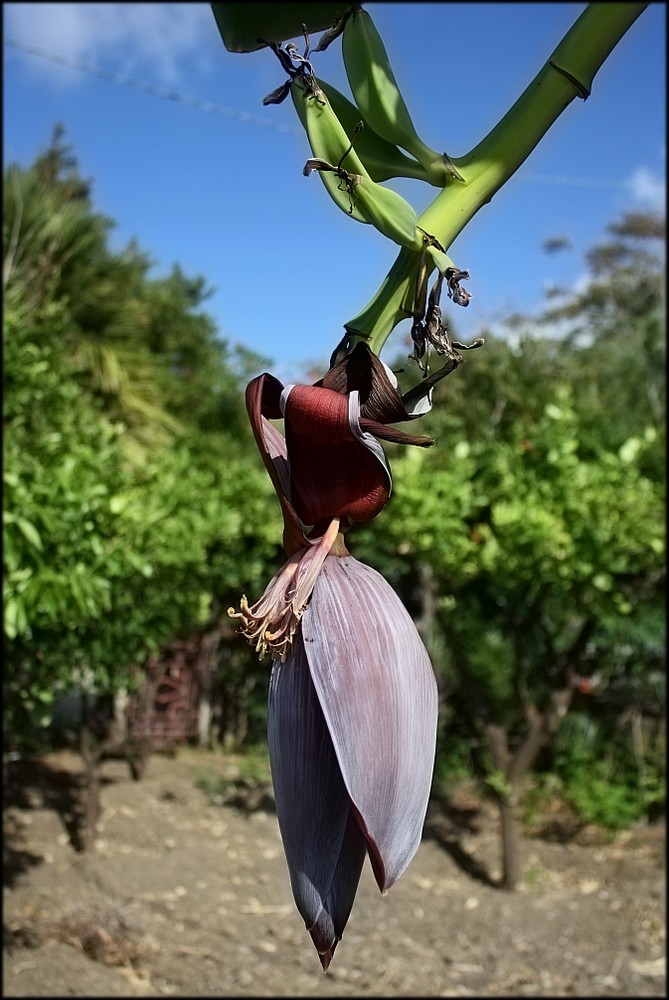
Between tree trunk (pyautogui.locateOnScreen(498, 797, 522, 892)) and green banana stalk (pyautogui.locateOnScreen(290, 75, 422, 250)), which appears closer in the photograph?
green banana stalk (pyautogui.locateOnScreen(290, 75, 422, 250))

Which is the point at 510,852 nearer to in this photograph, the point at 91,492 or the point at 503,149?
the point at 91,492

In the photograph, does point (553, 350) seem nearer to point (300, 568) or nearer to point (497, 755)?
point (497, 755)

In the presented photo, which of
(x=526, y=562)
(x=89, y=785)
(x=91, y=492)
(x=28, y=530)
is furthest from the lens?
(x=89, y=785)

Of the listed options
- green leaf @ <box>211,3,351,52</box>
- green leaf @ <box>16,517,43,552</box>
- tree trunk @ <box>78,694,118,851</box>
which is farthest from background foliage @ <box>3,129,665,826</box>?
green leaf @ <box>211,3,351,52</box>

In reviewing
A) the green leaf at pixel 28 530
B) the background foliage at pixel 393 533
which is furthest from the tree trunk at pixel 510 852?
the green leaf at pixel 28 530

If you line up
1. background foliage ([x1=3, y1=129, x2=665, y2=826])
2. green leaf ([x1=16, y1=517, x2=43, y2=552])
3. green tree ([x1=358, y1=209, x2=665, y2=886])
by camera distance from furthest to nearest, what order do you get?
green tree ([x1=358, y1=209, x2=665, y2=886])
background foliage ([x1=3, y1=129, x2=665, y2=826])
green leaf ([x1=16, y1=517, x2=43, y2=552])

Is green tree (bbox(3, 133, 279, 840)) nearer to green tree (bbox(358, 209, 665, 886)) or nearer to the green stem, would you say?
green tree (bbox(358, 209, 665, 886))

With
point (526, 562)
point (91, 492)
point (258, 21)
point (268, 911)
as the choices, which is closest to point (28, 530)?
point (91, 492)
